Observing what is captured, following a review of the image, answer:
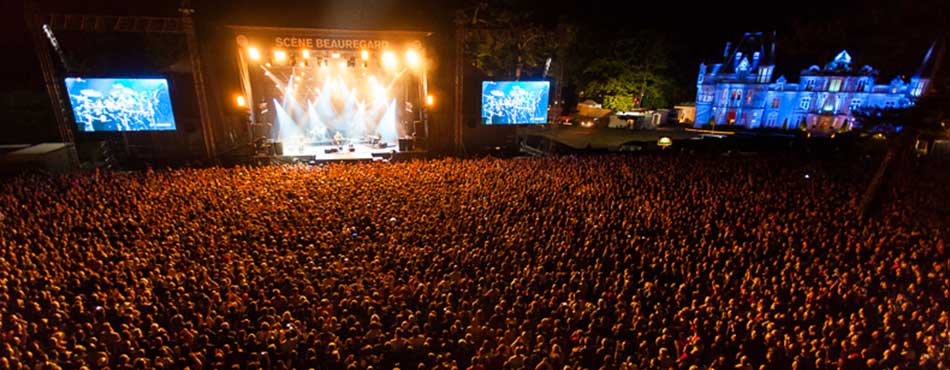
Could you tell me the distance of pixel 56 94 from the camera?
40.8 feet

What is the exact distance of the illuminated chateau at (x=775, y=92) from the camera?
38.3m

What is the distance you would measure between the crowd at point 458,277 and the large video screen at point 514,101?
716cm

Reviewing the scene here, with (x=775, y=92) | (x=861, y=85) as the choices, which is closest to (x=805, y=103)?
(x=775, y=92)

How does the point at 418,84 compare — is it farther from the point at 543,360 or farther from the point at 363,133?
the point at 543,360

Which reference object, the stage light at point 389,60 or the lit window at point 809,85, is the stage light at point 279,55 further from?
the lit window at point 809,85

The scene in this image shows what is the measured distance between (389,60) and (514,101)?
5.80 metres

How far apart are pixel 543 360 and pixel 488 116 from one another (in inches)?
538

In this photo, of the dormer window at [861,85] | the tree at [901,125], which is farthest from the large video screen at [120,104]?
the dormer window at [861,85]

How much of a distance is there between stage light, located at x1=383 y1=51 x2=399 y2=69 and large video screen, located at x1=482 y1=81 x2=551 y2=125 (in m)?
4.00

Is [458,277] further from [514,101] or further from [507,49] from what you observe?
[507,49]

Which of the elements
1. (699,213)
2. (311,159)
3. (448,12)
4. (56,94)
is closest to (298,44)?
(311,159)

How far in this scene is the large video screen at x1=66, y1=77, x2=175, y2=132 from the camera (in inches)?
520

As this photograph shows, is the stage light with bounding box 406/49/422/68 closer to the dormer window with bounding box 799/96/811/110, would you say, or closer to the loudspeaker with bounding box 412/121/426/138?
the loudspeaker with bounding box 412/121/426/138

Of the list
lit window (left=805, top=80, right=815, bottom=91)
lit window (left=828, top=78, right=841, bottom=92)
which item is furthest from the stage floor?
lit window (left=828, top=78, right=841, bottom=92)
